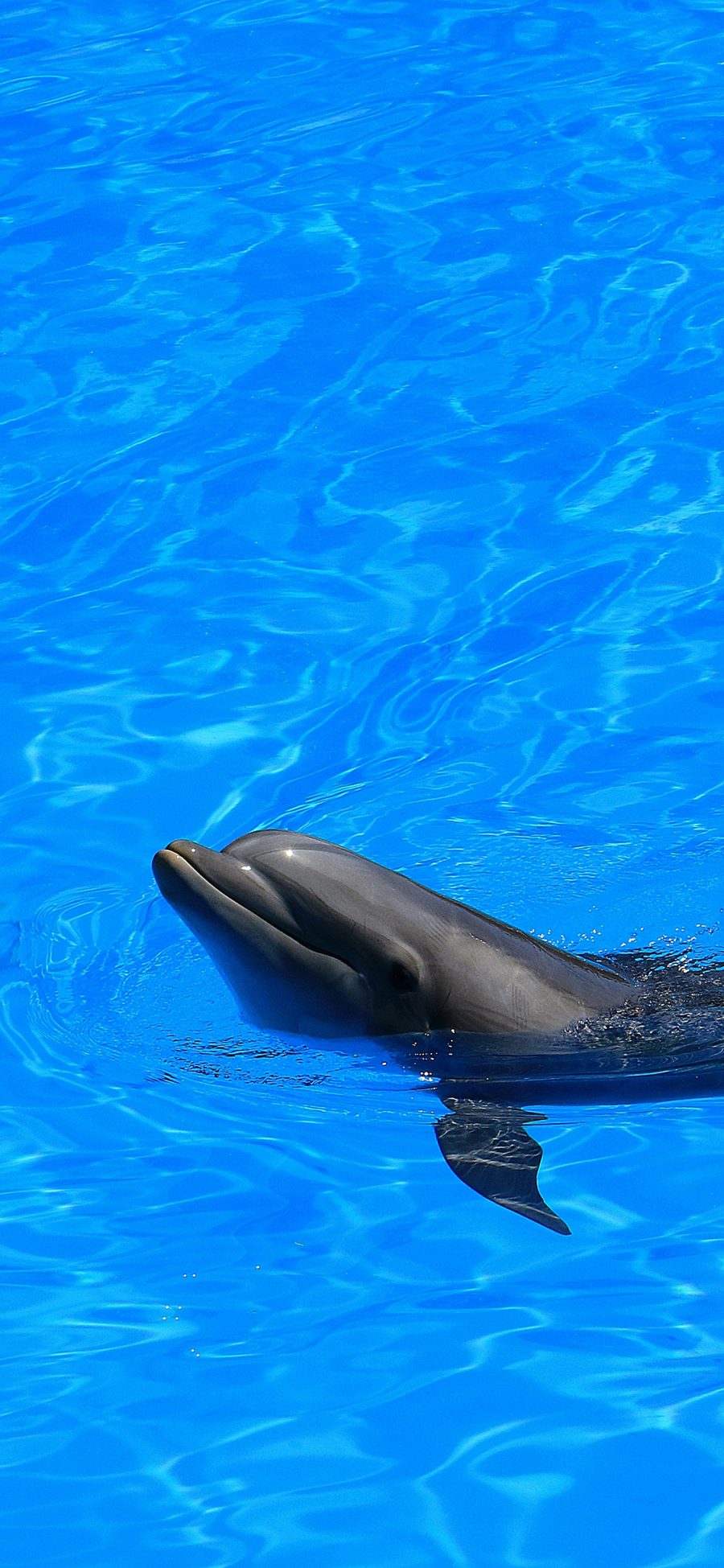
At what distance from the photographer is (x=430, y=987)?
19.2ft

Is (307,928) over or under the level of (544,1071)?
over

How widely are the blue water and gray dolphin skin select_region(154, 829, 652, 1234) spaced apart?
0.24 meters

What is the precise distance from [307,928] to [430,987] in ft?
1.60

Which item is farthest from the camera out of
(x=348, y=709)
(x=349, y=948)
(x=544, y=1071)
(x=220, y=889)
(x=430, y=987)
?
(x=348, y=709)

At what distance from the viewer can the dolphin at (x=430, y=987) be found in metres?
5.60

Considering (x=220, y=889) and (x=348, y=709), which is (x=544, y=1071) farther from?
(x=348, y=709)

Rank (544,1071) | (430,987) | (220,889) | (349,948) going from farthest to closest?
(544,1071), (430,987), (349,948), (220,889)

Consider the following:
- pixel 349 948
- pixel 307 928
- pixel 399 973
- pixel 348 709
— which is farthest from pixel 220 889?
pixel 348 709

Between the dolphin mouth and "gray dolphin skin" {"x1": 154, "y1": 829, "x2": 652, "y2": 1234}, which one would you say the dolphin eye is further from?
the dolphin mouth

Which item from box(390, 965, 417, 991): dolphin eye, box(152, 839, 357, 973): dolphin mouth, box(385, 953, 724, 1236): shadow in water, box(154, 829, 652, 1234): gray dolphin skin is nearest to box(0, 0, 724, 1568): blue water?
box(385, 953, 724, 1236): shadow in water

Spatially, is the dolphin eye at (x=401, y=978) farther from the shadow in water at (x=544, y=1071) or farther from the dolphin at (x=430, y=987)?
the shadow in water at (x=544, y=1071)

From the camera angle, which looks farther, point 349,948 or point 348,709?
point 348,709

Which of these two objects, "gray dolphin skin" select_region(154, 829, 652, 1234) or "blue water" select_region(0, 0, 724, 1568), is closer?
"blue water" select_region(0, 0, 724, 1568)

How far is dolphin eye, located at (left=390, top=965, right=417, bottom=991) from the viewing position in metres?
5.76
